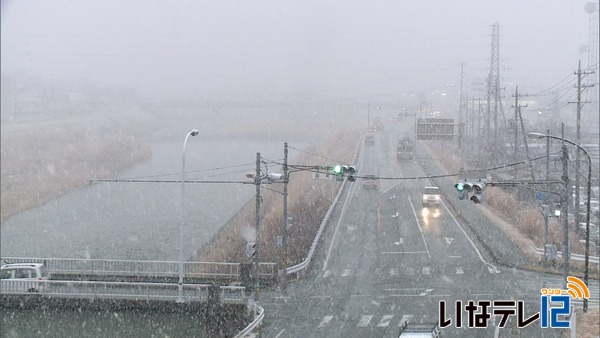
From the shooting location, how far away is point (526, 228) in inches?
1151

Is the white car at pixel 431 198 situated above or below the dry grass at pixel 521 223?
above

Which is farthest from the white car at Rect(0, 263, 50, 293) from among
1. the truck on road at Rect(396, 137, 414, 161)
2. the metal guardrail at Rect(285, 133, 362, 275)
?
the truck on road at Rect(396, 137, 414, 161)

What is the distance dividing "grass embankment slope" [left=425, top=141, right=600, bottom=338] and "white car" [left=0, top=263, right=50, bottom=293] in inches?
585

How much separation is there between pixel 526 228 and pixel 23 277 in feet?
66.0

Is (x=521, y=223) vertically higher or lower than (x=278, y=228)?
higher

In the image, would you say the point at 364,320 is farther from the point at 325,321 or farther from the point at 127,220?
the point at 127,220

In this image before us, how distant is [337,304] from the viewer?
1878 cm

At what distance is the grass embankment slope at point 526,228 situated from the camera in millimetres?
16875

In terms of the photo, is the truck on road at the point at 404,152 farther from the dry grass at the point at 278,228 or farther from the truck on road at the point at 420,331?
the truck on road at the point at 420,331

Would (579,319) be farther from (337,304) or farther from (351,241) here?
(351,241)

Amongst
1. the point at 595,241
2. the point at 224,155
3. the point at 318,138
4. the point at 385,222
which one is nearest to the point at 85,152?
the point at 224,155

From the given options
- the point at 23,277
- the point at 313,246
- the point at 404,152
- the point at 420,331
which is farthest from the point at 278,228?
the point at 404,152

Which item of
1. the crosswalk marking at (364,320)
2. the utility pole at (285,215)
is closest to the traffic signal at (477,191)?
the crosswalk marking at (364,320)

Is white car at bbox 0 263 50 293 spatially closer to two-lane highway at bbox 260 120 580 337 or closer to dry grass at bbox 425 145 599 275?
two-lane highway at bbox 260 120 580 337
